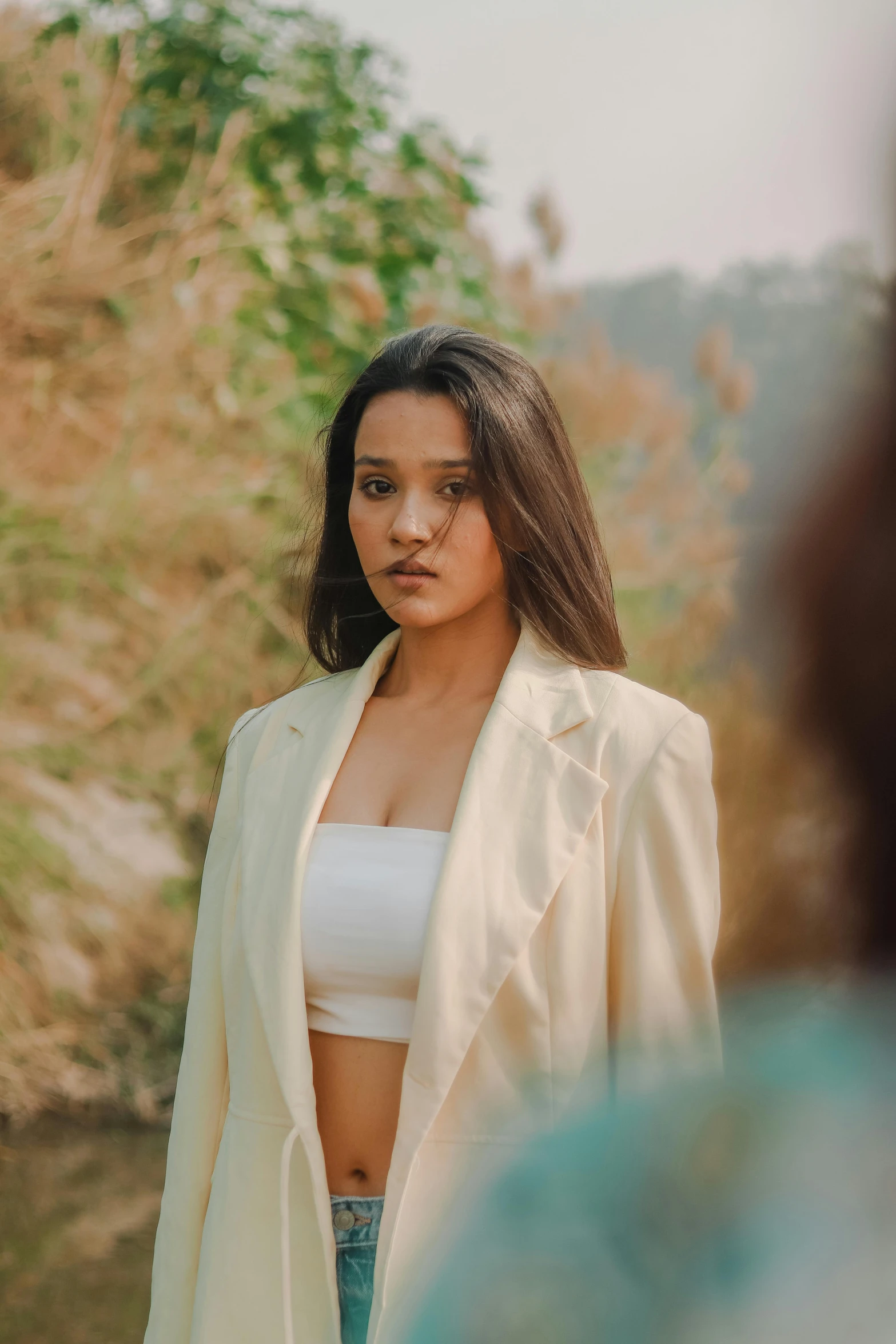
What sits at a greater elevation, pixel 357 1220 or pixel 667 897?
pixel 667 897

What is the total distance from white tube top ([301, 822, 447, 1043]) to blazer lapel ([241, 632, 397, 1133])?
0.03 m

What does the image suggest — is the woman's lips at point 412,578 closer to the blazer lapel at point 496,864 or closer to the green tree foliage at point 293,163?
the blazer lapel at point 496,864

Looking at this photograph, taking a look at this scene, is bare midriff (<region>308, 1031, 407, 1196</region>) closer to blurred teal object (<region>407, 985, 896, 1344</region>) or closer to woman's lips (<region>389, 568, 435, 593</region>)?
woman's lips (<region>389, 568, 435, 593</region>)

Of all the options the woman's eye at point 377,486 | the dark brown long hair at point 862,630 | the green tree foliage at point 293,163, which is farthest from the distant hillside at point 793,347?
the green tree foliage at point 293,163

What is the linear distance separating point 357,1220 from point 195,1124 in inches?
11.3

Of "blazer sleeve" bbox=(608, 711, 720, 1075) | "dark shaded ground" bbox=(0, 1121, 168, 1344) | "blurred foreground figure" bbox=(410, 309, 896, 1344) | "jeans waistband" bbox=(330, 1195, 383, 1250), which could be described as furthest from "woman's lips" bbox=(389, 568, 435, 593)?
"dark shaded ground" bbox=(0, 1121, 168, 1344)

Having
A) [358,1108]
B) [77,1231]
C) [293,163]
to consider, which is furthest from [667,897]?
[293,163]

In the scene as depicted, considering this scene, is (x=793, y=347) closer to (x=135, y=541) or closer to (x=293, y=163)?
(x=135, y=541)

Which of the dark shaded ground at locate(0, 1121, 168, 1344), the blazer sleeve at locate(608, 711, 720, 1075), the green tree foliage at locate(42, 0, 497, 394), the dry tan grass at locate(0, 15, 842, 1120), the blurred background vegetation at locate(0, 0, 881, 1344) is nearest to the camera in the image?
the blazer sleeve at locate(608, 711, 720, 1075)

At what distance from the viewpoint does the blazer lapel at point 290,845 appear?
4.74 feet

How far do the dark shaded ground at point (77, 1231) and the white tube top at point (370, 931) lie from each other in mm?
1504

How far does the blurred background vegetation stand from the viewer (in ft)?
9.88

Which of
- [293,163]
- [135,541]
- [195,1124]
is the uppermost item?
[293,163]

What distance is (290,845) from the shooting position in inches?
60.6
